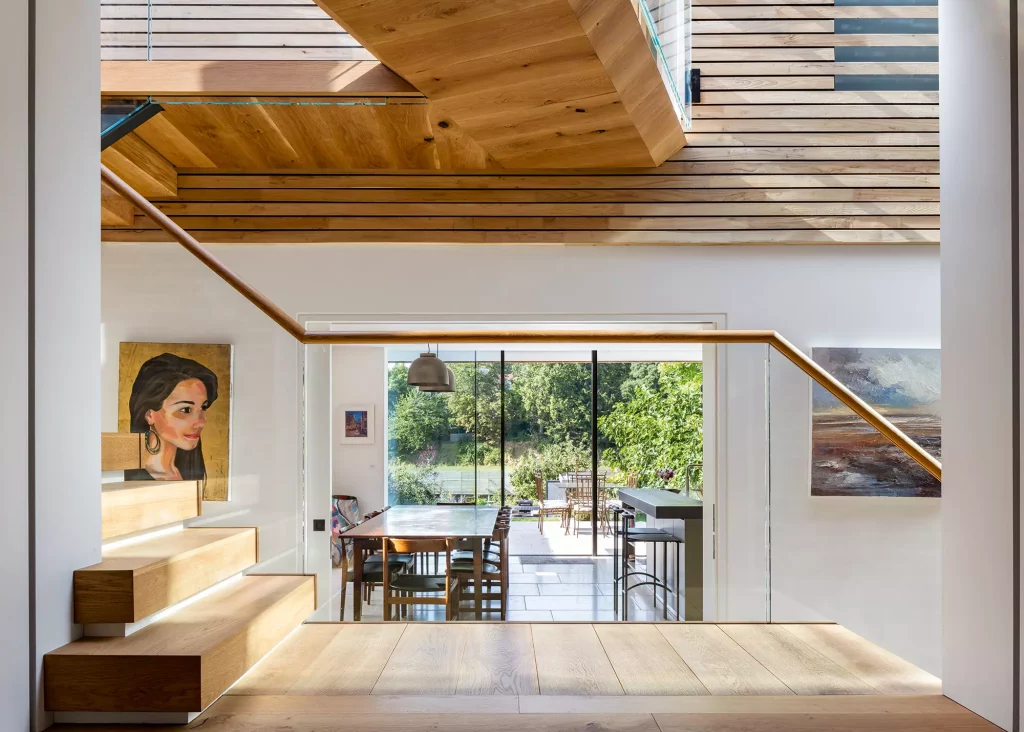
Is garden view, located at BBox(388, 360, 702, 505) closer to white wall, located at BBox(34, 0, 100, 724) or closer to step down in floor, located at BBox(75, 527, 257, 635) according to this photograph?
step down in floor, located at BBox(75, 527, 257, 635)

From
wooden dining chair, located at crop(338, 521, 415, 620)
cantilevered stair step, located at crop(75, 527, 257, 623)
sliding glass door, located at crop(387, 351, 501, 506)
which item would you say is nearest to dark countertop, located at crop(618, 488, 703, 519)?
sliding glass door, located at crop(387, 351, 501, 506)

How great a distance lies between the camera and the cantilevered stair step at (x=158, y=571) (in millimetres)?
1863

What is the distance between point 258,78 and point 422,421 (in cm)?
316

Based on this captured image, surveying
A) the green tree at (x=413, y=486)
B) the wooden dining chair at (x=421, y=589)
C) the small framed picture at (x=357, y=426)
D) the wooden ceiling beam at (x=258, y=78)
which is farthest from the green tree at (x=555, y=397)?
the wooden ceiling beam at (x=258, y=78)

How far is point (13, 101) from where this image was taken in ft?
5.50

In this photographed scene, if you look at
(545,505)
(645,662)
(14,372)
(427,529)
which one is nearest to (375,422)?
(545,505)

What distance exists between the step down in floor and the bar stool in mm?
1566

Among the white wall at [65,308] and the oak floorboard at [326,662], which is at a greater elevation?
the white wall at [65,308]

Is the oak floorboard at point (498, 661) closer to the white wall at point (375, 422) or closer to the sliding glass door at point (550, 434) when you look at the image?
the white wall at point (375, 422)

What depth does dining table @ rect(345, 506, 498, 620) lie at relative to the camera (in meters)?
3.67

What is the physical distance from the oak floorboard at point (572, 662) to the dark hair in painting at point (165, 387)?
4.22 feet

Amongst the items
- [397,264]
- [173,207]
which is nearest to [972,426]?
[397,264]

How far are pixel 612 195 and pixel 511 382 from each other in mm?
2025

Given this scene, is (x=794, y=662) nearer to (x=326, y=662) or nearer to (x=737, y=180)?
(x=326, y=662)
